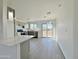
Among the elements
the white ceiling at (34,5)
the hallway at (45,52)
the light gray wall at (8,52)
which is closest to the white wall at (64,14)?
the white ceiling at (34,5)

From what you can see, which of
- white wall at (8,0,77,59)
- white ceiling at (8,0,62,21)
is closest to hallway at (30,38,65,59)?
white wall at (8,0,77,59)

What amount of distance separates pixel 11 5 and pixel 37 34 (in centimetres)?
1340

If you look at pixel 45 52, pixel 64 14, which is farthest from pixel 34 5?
pixel 45 52

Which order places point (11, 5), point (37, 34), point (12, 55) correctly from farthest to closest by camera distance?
point (37, 34)
point (11, 5)
point (12, 55)

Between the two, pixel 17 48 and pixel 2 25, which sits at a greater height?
pixel 2 25

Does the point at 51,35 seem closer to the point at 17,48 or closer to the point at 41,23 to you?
the point at 41,23

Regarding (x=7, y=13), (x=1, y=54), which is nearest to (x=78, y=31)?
(x=1, y=54)

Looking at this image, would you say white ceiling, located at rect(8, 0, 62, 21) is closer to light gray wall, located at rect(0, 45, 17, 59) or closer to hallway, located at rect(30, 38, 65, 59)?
hallway, located at rect(30, 38, 65, 59)

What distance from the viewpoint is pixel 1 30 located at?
4.02 meters

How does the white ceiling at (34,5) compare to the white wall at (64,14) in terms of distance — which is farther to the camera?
the white ceiling at (34,5)

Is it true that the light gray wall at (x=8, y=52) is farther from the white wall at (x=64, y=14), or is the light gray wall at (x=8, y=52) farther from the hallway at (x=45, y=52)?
the hallway at (x=45, y=52)

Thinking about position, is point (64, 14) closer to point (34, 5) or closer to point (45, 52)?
point (45, 52)

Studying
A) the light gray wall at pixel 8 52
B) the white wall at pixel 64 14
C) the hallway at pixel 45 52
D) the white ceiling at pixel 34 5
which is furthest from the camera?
the white ceiling at pixel 34 5

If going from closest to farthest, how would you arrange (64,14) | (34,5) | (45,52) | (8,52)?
(8,52)
(64,14)
(45,52)
(34,5)
